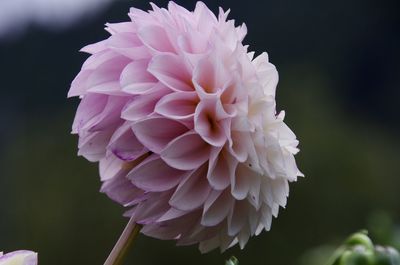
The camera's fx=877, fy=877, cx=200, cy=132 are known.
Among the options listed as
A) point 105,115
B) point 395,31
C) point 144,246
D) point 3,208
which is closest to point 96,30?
point 3,208

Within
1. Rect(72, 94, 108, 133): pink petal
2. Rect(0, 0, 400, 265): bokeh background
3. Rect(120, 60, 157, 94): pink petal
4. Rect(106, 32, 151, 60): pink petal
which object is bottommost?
Rect(0, 0, 400, 265): bokeh background

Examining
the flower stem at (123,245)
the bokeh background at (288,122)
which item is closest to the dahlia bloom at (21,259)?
the flower stem at (123,245)

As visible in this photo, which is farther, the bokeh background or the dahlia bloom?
the bokeh background

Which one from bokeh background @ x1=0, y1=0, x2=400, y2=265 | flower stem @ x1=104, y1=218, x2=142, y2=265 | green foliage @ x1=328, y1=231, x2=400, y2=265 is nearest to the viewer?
flower stem @ x1=104, y1=218, x2=142, y2=265

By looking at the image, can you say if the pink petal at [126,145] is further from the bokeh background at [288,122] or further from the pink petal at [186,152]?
the bokeh background at [288,122]

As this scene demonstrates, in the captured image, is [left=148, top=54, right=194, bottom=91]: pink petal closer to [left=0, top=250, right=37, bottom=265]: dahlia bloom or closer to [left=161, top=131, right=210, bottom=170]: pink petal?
[left=161, top=131, right=210, bottom=170]: pink petal

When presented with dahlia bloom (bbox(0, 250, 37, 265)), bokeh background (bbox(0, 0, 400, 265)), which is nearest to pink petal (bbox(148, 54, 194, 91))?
dahlia bloom (bbox(0, 250, 37, 265))
